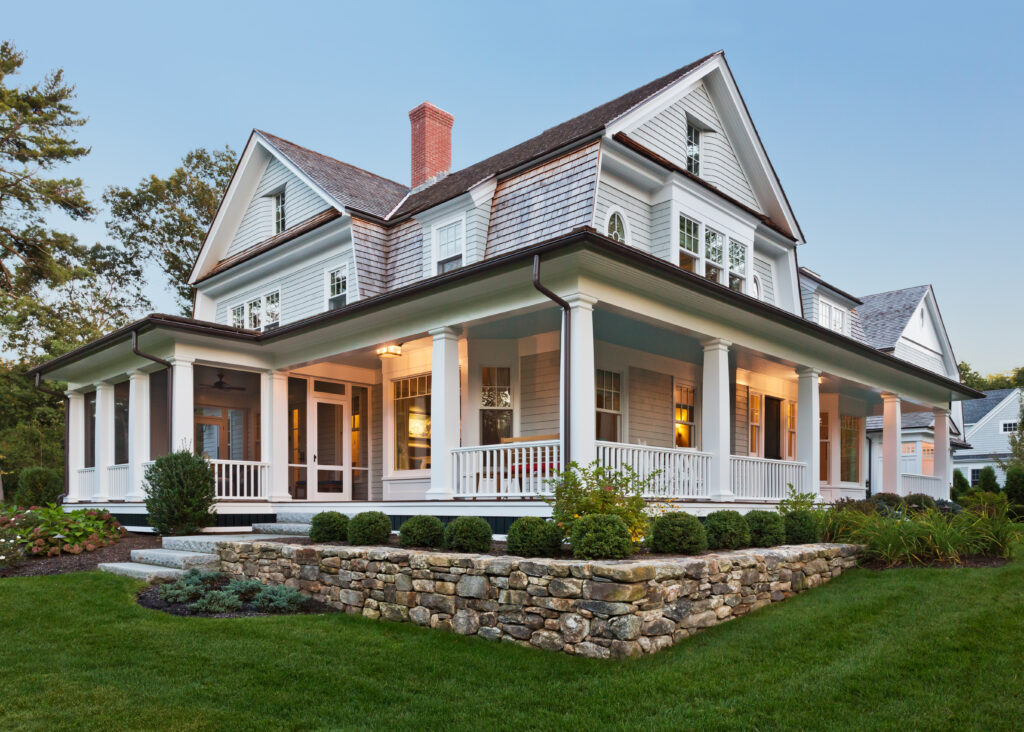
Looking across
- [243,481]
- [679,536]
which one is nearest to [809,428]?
[679,536]

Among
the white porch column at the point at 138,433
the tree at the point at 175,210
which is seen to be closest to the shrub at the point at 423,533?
the white porch column at the point at 138,433

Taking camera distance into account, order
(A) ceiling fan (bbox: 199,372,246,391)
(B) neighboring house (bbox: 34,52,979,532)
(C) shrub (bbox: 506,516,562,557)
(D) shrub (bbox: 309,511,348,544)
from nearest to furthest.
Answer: (C) shrub (bbox: 506,516,562,557)
(D) shrub (bbox: 309,511,348,544)
(B) neighboring house (bbox: 34,52,979,532)
(A) ceiling fan (bbox: 199,372,246,391)

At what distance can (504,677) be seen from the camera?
549cm

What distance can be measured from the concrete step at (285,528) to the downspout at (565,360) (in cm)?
457

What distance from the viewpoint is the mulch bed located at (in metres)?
9.63

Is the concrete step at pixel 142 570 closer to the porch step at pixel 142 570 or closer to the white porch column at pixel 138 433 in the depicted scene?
the porch step at pixel 142 570

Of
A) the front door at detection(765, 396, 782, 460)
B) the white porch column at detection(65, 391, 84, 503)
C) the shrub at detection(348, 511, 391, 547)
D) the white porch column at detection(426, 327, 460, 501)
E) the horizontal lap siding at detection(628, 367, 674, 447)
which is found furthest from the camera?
the front door at detection(765, 396, 782, 460)

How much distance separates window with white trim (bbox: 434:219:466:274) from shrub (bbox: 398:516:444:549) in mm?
5379

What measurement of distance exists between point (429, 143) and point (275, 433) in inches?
310

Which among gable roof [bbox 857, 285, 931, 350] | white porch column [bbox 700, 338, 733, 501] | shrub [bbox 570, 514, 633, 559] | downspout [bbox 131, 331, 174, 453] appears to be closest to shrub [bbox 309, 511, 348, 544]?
shrub [bbox 570, 514, 633, 559]

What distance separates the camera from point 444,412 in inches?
399

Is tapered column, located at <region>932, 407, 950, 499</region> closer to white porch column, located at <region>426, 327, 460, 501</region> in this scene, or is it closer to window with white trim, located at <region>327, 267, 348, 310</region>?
white porch column, located at <region>426, 327, 460, 501</region>

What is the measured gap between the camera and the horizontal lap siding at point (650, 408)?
43.2 feet

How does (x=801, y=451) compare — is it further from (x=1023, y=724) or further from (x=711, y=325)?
(x=1023, y=724)
